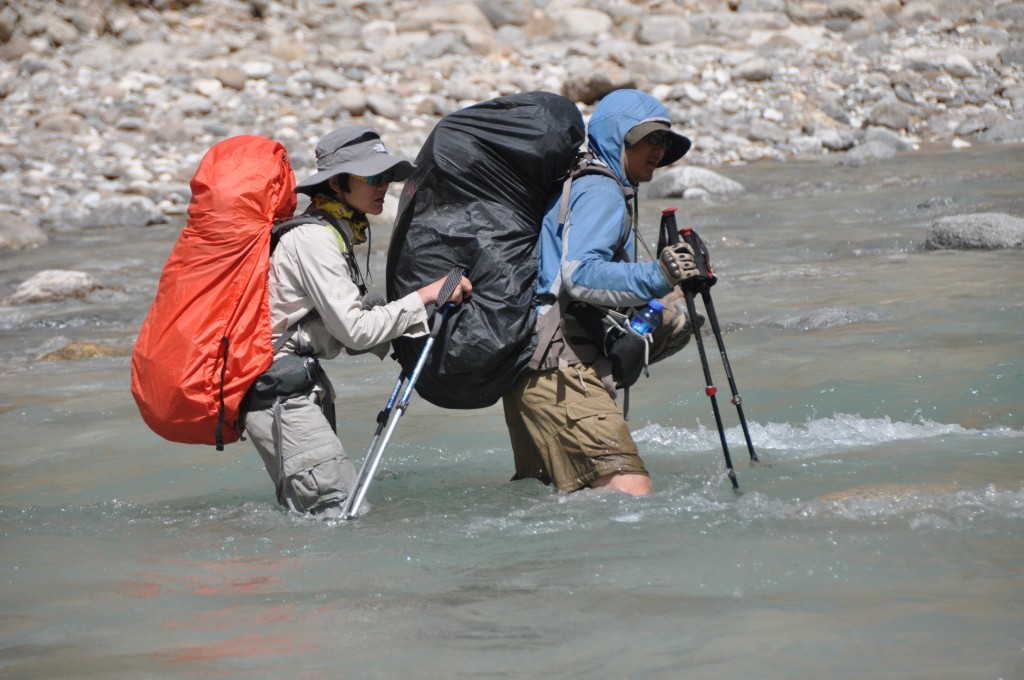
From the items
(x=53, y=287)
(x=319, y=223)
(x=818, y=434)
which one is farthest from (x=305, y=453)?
(x=53, y=287)

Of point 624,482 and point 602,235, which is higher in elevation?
point 602,235

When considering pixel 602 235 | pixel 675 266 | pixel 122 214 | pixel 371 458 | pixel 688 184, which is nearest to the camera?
pixel 675 266

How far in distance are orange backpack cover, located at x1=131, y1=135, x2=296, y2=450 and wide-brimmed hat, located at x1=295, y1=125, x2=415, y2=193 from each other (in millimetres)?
203

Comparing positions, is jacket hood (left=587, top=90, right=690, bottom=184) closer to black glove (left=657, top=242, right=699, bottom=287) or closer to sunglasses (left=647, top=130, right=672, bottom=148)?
sunglasses (left=647, top=130, right=672, bottom=148)

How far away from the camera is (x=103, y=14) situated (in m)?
27.1

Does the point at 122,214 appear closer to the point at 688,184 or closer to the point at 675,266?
the point at 688,184

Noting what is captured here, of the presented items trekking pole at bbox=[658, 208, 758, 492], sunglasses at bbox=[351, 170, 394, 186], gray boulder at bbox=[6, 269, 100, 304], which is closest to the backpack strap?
sunglasses at bbox=[351, 170, 394, 186]

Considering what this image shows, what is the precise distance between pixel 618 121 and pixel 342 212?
3.70 ft

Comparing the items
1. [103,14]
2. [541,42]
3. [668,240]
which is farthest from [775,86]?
[668,240]

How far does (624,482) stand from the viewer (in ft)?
15.4

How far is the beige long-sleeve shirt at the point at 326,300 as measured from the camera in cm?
457

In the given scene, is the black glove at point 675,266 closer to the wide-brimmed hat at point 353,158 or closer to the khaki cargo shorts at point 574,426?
the khaki cargo shorts at point 574,426

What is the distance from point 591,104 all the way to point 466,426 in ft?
57.2

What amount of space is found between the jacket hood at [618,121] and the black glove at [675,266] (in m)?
0.53
